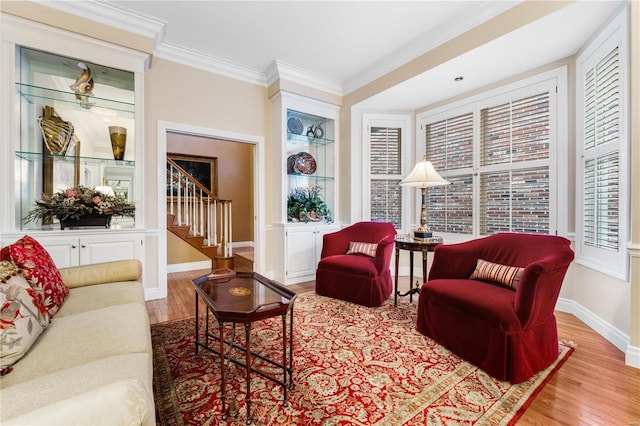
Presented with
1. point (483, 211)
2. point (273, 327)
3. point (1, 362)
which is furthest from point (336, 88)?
point (1, 362)

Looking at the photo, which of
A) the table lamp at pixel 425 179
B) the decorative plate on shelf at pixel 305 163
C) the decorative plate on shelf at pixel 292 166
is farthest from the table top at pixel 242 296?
the decorative plate on shelf at pixel 305 163

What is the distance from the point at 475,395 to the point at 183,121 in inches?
154

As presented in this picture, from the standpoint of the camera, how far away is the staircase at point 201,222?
15.5 feet

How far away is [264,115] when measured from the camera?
167 inches

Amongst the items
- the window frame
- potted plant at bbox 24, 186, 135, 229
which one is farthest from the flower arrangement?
the window frame

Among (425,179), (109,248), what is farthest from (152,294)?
(425,179)

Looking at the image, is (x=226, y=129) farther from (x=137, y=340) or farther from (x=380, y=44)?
(x=137, y=340)

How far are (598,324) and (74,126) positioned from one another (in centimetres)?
533

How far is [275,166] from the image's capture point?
4.16 meters

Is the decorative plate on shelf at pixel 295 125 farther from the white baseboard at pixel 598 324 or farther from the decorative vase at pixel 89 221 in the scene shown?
the white baseboard at pixel 598 324

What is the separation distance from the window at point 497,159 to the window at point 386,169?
422 millimetres

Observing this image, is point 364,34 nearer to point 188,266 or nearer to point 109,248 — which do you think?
point 109,248

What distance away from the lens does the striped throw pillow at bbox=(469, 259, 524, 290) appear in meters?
2.15

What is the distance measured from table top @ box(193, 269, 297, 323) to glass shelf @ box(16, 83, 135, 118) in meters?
2.29
